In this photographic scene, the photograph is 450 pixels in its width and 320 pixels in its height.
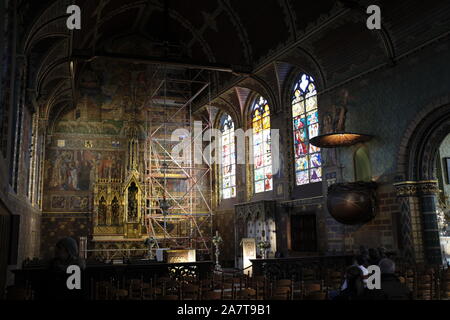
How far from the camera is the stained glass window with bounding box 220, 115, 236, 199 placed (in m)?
21.6

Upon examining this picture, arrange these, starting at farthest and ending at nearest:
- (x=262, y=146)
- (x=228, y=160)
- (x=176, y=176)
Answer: (x=228, y=160) < (x=176, y=176) < (x=262, y=146)

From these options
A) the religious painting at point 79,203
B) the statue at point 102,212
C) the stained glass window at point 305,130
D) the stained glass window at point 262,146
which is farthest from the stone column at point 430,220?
the religious painting at point 79,203

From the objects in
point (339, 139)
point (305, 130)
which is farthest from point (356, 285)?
point (305, 130)

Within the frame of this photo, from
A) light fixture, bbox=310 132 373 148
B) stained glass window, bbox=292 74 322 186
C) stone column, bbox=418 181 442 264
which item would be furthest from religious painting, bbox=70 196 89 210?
stone column, bbox=418 181 442 264

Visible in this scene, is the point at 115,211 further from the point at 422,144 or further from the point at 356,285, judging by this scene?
the point at 356,285

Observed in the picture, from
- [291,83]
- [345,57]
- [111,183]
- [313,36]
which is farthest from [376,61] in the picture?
[111,183]

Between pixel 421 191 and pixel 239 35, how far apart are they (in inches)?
365

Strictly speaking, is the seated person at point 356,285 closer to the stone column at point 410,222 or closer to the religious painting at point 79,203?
the stone column at point 410,222

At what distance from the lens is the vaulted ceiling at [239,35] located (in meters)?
11.3

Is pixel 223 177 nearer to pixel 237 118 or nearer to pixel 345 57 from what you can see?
pixel 237 118

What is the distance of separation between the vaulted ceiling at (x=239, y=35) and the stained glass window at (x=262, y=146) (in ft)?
3.98

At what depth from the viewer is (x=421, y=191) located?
451 inches

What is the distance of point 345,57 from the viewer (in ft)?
44.8

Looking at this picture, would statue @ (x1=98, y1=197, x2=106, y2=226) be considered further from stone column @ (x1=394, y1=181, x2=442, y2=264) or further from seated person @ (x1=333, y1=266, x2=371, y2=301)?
seated person @ (x1=333, y1=266, x2=371, y2=301)
